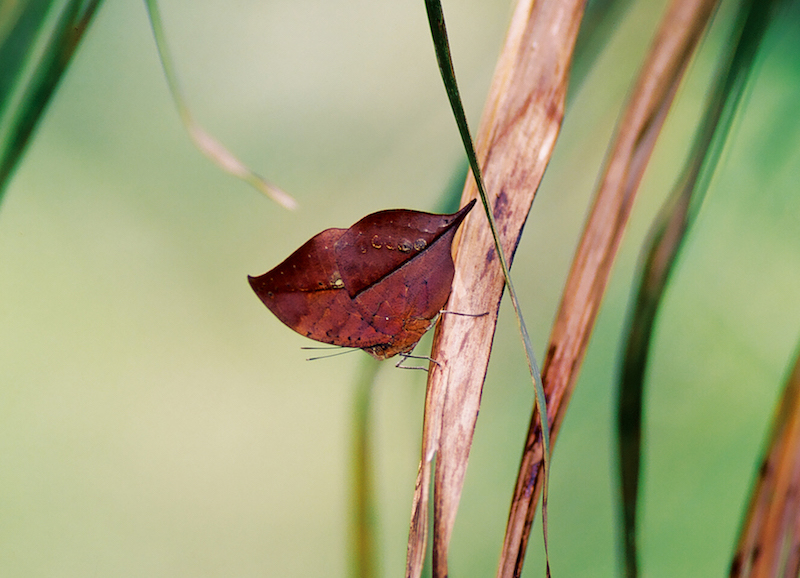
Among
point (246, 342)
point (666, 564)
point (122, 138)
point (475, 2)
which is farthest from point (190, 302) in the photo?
point (666, 564)

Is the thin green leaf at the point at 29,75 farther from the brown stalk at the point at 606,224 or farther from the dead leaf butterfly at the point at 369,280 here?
the brown stalk at the point at 606,224

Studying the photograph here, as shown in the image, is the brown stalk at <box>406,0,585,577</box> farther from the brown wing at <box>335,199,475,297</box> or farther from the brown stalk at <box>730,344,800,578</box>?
the brown stalk at <box>730,344,800,578</box>

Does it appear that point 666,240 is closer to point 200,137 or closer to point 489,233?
point 489,233

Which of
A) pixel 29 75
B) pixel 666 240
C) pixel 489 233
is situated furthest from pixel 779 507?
pixel 29 75

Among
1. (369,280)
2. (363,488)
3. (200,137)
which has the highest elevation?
(200,137)

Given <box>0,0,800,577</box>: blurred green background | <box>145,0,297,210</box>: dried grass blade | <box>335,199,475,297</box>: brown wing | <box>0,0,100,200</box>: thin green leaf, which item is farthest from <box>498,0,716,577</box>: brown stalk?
<box>0,0,100,200</box>: thin green leaf
